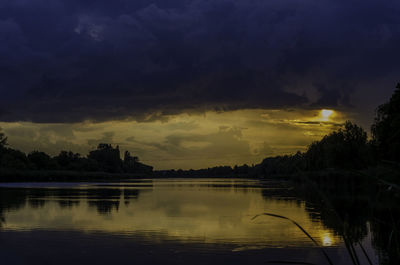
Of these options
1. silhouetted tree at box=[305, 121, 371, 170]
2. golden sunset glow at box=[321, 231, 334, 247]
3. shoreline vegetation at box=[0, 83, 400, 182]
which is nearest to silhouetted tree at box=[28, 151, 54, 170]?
shoreline vegetation at box=[0, 83, 400, 182]

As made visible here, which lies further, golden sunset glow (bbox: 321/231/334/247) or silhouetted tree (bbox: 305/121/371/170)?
silhouetted tree (bbox: 305/121/371/170)

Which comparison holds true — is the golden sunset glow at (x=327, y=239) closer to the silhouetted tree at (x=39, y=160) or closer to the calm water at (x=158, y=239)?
the calm water at (x=158, y=239)

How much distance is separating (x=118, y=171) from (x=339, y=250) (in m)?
183

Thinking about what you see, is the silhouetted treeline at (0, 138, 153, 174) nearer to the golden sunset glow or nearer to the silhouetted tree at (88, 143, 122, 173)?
the silhouetted tree at (88, 143, 122, 173)

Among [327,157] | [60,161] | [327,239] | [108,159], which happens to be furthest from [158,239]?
[108,159]

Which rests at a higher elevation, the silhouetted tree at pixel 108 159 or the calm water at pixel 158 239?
the silhouetted tree at pixel 108 159

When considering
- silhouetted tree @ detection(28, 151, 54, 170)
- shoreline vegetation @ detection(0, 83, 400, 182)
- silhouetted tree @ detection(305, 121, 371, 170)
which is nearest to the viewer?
shoreline vegetation @ detection(0, 83, 400, 182)

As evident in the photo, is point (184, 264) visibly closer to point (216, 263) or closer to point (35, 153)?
point (216, 263)

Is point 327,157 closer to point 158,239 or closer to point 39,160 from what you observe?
point 158,239

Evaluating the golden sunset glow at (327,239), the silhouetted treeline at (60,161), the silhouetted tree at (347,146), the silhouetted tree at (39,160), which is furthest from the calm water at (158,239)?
the silhouetted tree at (39,160)

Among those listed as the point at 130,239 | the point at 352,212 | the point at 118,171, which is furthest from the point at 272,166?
the point at 130,239

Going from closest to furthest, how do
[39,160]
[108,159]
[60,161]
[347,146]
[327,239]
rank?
[327,239] < [347,146] < [39,160] < [60,161] < [108,159]

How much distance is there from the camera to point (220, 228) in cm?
1938

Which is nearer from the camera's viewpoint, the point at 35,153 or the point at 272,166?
the point at 35,153
